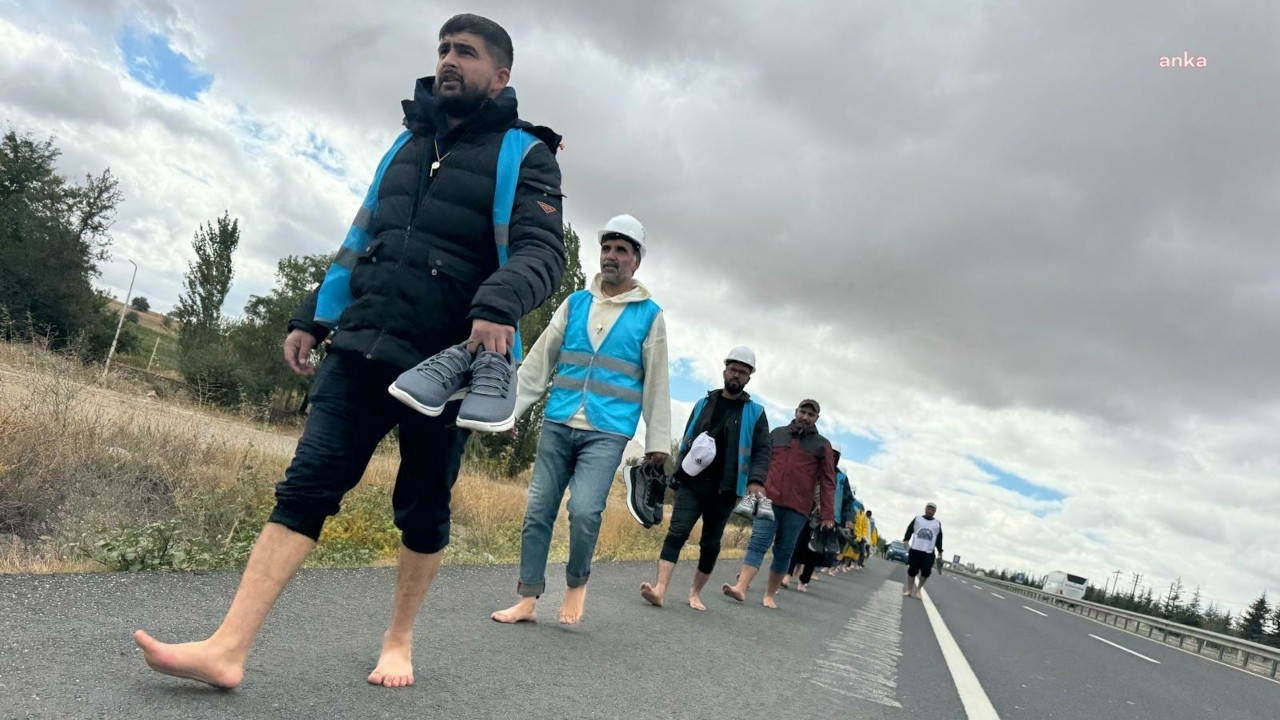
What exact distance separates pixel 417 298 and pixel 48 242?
46934 millimetres

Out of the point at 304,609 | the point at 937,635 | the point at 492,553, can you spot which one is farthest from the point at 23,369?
the point at 937,635

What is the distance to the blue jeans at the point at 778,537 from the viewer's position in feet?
28.3

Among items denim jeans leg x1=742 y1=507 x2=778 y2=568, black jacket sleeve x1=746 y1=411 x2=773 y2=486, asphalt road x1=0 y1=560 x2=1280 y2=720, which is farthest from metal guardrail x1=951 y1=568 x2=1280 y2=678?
black jacket sleeve x1=746 y1=411 x2=773 y2=486

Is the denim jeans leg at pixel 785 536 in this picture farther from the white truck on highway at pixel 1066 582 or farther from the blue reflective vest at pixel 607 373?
the white truck on highway at pixel 1066 582

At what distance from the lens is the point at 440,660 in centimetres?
352

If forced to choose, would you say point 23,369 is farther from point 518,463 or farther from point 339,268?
point 518,463

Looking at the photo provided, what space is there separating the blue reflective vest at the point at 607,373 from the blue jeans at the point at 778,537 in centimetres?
389

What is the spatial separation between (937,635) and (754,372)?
3981mm

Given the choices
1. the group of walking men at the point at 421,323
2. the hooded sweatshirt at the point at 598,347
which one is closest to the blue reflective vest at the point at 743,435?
the hooded sweatshirt at the point at 598,347

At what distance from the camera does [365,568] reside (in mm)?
5941

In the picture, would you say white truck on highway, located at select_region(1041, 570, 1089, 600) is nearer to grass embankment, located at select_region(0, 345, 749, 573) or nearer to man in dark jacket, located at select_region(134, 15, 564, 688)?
grass embankment, located at select_region(0, 345, 749, 573)

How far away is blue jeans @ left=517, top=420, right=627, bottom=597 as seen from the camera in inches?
185

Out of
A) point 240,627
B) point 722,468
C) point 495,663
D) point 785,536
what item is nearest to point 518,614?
point 495,663

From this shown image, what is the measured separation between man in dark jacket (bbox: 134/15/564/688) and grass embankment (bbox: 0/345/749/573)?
2.68 m
